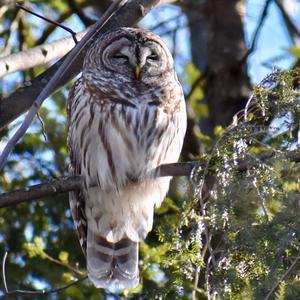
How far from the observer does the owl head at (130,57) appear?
540 cm

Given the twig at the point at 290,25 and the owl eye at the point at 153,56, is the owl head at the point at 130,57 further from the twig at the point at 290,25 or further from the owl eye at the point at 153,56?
the twig at the point at 290,25

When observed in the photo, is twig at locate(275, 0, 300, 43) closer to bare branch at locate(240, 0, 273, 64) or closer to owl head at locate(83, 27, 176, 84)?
bare branch at locate(240, 0, 273, 64)

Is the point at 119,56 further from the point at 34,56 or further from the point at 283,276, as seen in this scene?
the point at 283,276

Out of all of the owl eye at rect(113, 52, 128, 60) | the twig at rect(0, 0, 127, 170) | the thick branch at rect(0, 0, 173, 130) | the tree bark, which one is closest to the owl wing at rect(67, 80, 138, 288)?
the thick branch at rect(0, 0, 173, 130)

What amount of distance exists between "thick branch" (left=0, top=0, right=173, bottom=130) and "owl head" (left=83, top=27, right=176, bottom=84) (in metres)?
0.11

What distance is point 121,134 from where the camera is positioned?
16.6 feet

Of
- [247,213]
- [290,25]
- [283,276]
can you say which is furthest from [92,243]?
[290,25]

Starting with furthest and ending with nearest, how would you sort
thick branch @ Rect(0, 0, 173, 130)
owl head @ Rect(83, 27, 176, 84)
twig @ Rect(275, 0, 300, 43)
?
twig @ Rect(275, 0, 300, 43)
owl head @ Rect(83, 27, 176, 84)
thick branch @ Rect(0, 0, 173, 130)

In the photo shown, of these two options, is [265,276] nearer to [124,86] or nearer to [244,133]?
[244,133]

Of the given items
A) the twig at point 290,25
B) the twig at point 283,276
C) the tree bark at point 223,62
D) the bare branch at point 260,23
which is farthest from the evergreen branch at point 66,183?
the twig at point 290,25

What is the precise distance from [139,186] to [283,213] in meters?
1.70

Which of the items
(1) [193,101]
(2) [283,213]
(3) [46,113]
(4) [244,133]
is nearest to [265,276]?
(2) [283,213]

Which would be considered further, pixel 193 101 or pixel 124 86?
pixel 193 101

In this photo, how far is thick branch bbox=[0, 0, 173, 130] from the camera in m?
4.75
